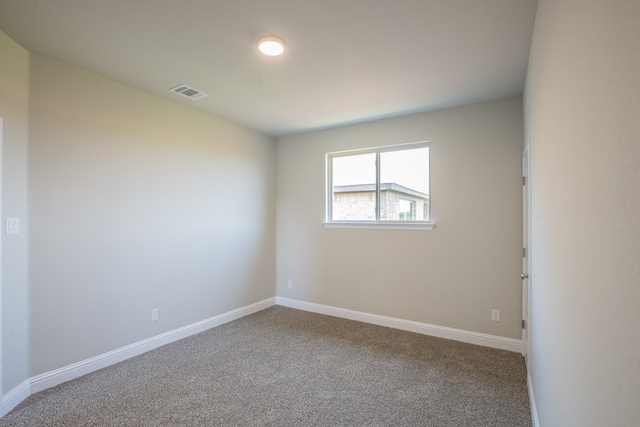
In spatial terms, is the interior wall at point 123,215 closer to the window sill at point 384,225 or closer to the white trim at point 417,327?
the white trim at point 417,327

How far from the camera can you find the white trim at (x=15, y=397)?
2.16 metres

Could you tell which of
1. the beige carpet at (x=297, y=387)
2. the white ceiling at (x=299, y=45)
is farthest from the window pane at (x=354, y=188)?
the beige carpet at (x=297, y=387)

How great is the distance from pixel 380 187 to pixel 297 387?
2.55 m

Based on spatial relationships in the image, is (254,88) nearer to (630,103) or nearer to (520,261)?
(630,103)

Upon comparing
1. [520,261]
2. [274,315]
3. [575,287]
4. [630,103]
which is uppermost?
[630,103]

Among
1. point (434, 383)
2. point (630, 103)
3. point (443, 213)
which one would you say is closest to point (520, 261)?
point (443, 213)

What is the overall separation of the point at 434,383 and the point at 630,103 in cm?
257

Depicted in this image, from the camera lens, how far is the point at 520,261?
318 cm

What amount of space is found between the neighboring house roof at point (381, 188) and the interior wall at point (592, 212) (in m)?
2.20

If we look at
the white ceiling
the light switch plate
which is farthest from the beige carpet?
the white ceiling

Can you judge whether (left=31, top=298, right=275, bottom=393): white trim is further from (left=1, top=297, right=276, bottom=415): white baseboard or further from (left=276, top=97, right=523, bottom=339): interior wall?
(left=276, top=97, right=523, bottom=339): interior wall

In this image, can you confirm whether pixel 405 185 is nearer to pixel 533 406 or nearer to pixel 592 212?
pixel 533 406

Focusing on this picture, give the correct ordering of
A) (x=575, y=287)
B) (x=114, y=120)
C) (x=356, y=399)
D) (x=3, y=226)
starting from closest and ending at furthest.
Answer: (x=575, y=287) < (x=3, y=226) < (x=356, y=399) < (x=114, y=120)

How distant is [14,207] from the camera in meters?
2.29
